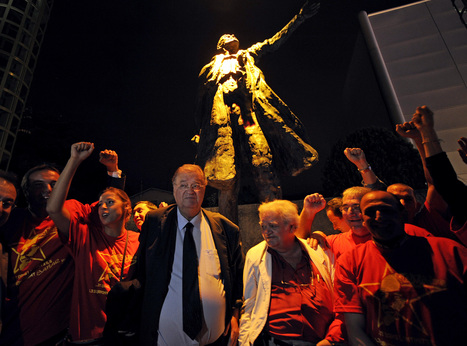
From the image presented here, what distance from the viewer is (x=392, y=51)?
39.2ft

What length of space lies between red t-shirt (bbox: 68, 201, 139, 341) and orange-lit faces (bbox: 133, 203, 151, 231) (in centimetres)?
70

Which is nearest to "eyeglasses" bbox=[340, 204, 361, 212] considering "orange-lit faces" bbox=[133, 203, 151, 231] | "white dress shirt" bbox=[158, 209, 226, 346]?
"white dress shirt" bbox=[158, 209, 226, 346]

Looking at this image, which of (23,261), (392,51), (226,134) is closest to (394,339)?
(23,261)

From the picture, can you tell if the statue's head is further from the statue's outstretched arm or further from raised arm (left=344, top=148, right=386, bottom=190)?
raised arm (left=344, top=148, right=386, bottom=190)

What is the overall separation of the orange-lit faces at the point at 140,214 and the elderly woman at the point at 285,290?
1.59m

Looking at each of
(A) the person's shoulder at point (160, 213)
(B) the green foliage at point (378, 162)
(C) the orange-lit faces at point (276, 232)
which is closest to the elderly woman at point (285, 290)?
(C) the orange-lit faces at point (276, 232)

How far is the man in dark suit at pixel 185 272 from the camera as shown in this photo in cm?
162

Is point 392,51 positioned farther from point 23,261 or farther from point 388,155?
point 23,261

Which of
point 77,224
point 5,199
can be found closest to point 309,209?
point 77,224

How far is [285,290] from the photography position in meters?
1.92

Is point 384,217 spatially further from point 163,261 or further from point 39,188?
point 39,188

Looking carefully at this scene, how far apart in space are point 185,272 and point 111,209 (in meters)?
1.01

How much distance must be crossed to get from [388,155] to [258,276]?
613 cm

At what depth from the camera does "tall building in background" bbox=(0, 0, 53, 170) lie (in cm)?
738
